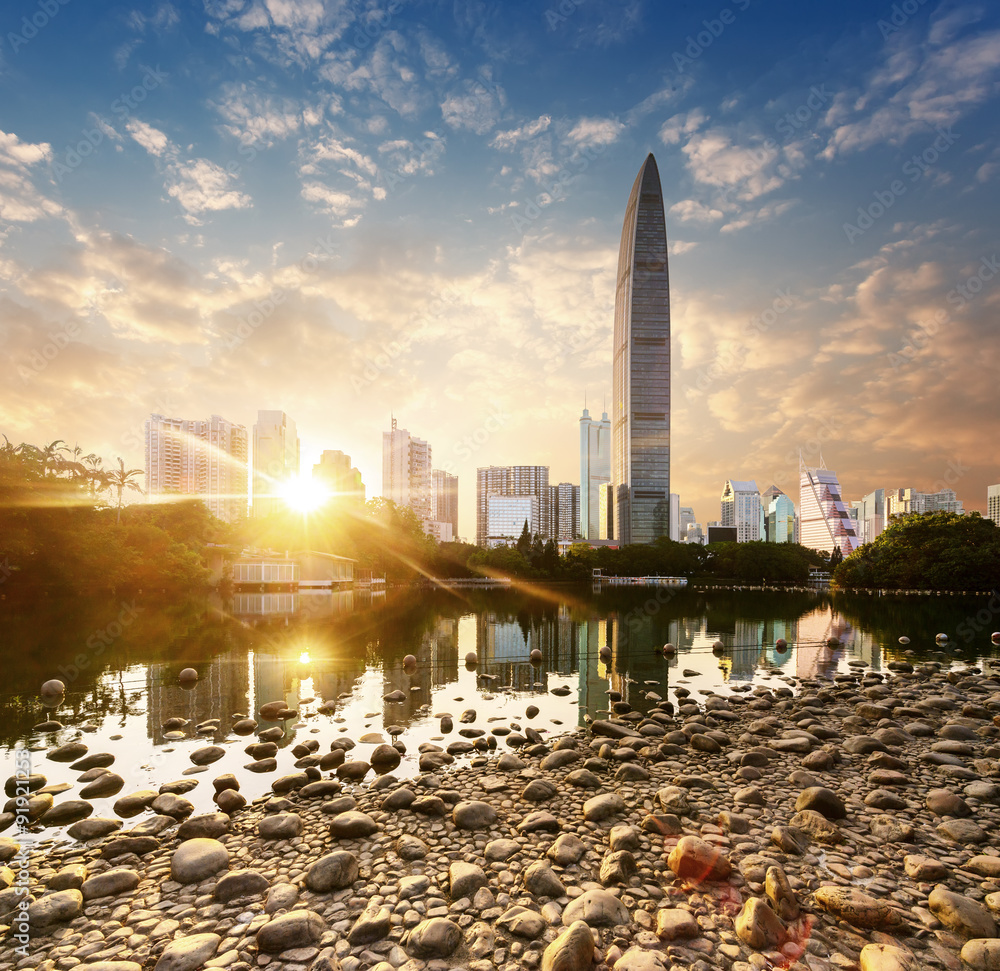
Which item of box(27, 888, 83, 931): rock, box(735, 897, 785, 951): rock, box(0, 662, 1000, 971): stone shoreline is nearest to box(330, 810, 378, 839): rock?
box(0, 662, 1000, 971): stone shoreline

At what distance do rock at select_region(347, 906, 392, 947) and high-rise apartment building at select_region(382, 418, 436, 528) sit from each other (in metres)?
139

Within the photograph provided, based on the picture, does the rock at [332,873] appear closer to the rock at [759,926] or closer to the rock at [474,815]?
the rock at [474,815]

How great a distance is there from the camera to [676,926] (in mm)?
4215

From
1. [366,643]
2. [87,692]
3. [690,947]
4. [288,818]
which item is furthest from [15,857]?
[366,643]

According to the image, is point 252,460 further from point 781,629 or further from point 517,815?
point 517,815

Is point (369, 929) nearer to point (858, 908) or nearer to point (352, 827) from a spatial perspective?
point (352, 827)

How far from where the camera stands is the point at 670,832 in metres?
5.87

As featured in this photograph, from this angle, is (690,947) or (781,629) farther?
(781,629)

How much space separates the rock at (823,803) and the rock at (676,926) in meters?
2.88

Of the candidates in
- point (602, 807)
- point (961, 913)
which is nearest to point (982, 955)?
point (961, 913)

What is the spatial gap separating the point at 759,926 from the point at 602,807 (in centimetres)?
238

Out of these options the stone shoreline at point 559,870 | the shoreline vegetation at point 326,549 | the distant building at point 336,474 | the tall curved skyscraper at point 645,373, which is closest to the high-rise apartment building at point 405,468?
the distant building at point 336,474

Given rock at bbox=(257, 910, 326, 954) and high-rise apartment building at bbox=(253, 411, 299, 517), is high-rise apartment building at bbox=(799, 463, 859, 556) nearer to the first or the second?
high-rise apartment building at bbox=(253, 411, 299, 517)

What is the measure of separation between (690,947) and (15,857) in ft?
21.9
